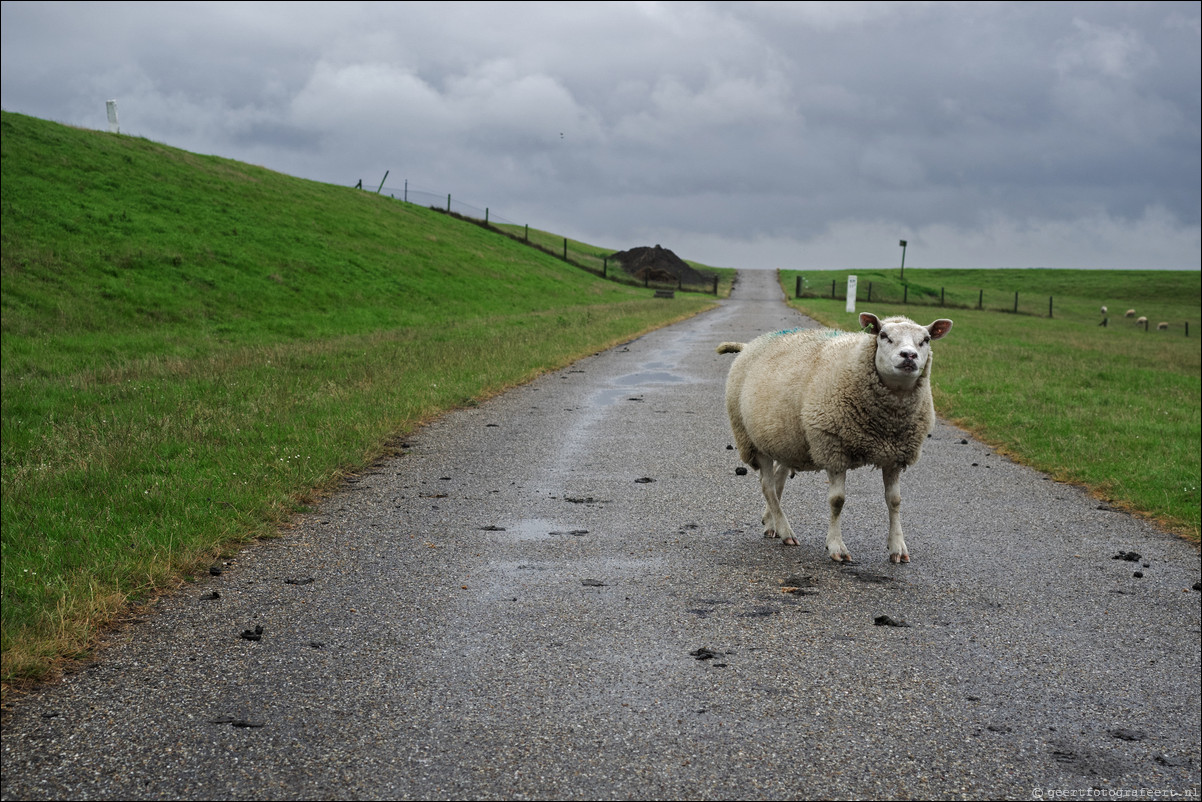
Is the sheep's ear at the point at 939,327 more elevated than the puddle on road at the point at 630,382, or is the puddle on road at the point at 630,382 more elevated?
the sheep's ear at the point at 939,327

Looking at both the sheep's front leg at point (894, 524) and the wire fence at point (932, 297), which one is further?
the wire fence at point (932, 297)

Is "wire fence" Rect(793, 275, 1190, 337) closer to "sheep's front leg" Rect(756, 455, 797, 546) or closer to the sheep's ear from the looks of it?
"sheep's front leg" Rect(756, 455, 797, 546)

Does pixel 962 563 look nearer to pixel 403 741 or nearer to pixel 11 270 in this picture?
pixel 403 741

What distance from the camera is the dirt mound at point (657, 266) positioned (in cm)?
7344

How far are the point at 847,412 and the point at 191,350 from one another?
16908mm

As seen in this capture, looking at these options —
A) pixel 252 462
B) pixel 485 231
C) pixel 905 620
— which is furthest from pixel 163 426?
pixel 485 231

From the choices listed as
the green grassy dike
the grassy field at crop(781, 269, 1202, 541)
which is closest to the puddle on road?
the green grassy dike

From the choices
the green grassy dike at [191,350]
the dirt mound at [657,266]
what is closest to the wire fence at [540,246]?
the dirt mound at [657,266]

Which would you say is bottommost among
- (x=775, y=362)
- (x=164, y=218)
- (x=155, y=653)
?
(x=155, y=653)

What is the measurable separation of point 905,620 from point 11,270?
Answer: 24.7m

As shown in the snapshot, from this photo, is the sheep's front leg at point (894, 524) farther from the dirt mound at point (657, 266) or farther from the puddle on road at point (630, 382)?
the dirt mound at point (657, 266)

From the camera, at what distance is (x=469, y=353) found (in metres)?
17.8

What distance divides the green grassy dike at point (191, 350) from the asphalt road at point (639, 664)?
2.08ft

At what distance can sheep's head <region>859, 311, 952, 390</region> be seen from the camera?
5840mm
